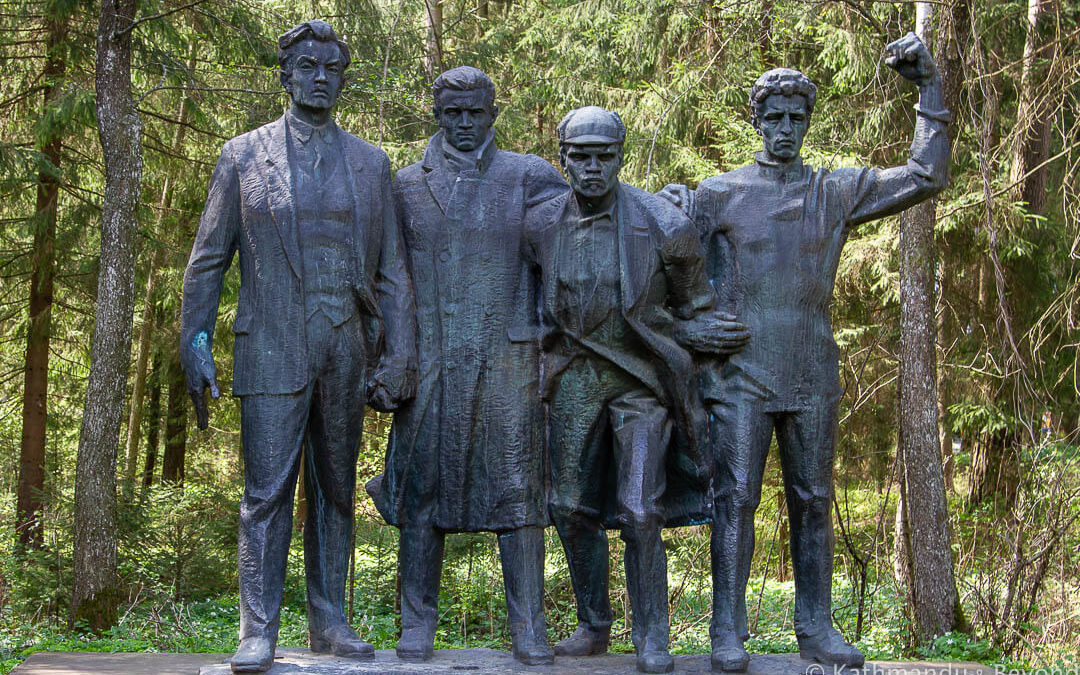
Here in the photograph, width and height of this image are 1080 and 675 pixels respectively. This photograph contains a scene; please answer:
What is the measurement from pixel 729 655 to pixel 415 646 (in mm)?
1368

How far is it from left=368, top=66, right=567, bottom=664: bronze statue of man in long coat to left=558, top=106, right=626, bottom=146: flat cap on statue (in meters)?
0.48

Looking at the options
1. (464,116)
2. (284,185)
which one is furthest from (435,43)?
(284,185)

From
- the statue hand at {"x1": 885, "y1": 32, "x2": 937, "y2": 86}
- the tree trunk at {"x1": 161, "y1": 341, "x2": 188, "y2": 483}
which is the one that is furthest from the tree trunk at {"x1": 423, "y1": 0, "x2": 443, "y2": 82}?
the statue hand at {"x1": 885, "y1": 32, "x2": 937, "y2": 86}

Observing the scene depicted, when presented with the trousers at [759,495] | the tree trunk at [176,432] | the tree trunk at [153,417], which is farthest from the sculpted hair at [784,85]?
the tree trunk at [153,417]

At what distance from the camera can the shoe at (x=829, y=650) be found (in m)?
5.29

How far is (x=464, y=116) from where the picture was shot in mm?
5480

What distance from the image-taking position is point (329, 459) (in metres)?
5.29

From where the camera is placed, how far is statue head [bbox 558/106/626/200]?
5.19 m

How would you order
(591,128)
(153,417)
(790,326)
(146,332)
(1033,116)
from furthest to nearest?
(153,417) < (146,332) < (1033,116) < (790,326) < (591,128)

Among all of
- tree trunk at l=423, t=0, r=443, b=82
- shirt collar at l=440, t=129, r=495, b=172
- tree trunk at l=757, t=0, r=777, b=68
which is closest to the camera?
shirt collar at l=440, t=129, r=495, b=172

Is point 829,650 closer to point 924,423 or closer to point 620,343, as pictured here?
point 620,343

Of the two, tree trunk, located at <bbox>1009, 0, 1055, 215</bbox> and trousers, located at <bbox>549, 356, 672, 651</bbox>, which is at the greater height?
tree trunk, located at <bbox>1009, 0, 1055, 215</bbox>

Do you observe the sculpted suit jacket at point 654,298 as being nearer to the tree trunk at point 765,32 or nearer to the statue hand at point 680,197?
the statue hand at point 680,197

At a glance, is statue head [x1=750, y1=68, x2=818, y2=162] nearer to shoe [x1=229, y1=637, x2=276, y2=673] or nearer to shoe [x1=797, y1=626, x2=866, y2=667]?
shoe [x1=797, y1=626, x2=866, y2=667]
